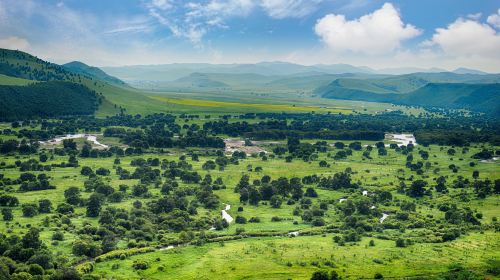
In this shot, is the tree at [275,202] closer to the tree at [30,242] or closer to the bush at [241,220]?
the bush at [241,220]

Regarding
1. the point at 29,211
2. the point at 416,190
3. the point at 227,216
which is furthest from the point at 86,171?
the point at 416,190

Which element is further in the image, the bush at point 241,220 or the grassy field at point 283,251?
the bush at point 241,220

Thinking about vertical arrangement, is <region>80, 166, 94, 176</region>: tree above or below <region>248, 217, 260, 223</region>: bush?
above


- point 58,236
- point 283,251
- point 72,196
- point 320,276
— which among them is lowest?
point 58,236

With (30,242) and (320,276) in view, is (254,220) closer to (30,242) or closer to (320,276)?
(320,276)

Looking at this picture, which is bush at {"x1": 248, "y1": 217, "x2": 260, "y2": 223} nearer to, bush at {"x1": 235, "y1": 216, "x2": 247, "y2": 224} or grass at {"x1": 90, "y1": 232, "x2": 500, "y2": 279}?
bush at {"x1": 235, "y1": 216, "x2": 247, "y2": 224}

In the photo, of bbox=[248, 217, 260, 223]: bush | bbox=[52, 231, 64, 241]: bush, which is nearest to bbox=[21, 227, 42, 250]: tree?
bbox=[52, 231, 64, 241]: bush

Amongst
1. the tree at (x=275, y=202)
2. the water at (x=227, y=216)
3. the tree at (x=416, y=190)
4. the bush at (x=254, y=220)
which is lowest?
the water at (x=227, y=216)

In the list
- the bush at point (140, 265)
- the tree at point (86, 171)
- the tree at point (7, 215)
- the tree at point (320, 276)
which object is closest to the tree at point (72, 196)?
the tree at point (7, 215)

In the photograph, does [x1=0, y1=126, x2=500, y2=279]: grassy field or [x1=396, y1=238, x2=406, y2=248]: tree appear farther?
[x1=396, y1=238, x2=406, y2=248]: tree

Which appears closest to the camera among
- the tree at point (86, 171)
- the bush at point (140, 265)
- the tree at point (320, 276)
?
the tree at point (320, 276)

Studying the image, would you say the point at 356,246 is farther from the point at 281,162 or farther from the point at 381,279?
the point at 281,162
